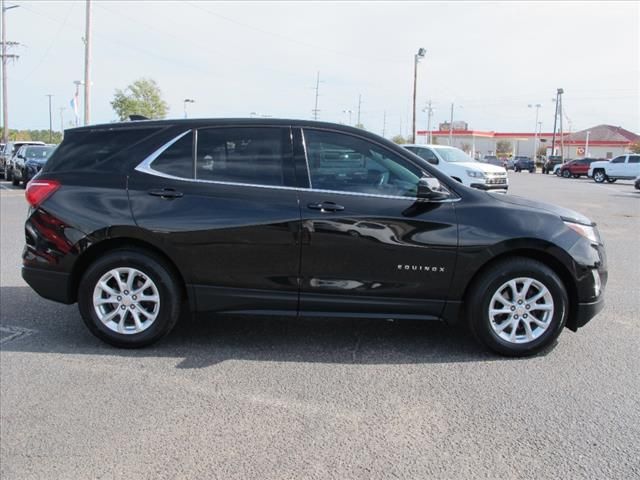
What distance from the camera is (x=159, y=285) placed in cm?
438

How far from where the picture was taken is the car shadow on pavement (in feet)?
14.3

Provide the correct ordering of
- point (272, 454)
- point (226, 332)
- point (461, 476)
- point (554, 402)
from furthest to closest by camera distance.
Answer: point (226, 332)
point (554, 402)
point (272, 454)
point (461, 476)

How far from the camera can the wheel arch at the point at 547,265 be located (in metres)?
4.32

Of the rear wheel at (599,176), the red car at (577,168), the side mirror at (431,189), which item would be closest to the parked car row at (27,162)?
the side mirror at (431,189)

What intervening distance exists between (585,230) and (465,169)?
12.8m

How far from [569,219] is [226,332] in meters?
3.00

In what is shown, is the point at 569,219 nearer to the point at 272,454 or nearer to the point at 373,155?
the point at 373,155

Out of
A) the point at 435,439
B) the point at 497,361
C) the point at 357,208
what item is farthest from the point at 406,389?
the point at 357,208

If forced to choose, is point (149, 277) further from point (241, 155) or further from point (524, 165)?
point (524, 165)

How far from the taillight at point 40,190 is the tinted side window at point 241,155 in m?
1.20

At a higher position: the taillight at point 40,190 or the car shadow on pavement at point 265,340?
the taillight at point 40,190

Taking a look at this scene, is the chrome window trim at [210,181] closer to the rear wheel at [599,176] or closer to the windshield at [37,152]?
the windshield at [37,152]

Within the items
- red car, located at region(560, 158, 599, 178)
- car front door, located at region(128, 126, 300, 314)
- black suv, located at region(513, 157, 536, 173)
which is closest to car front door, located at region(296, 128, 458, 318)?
car front door, located at region(128, 126, 300, 314)

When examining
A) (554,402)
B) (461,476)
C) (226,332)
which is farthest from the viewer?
(226,332)
